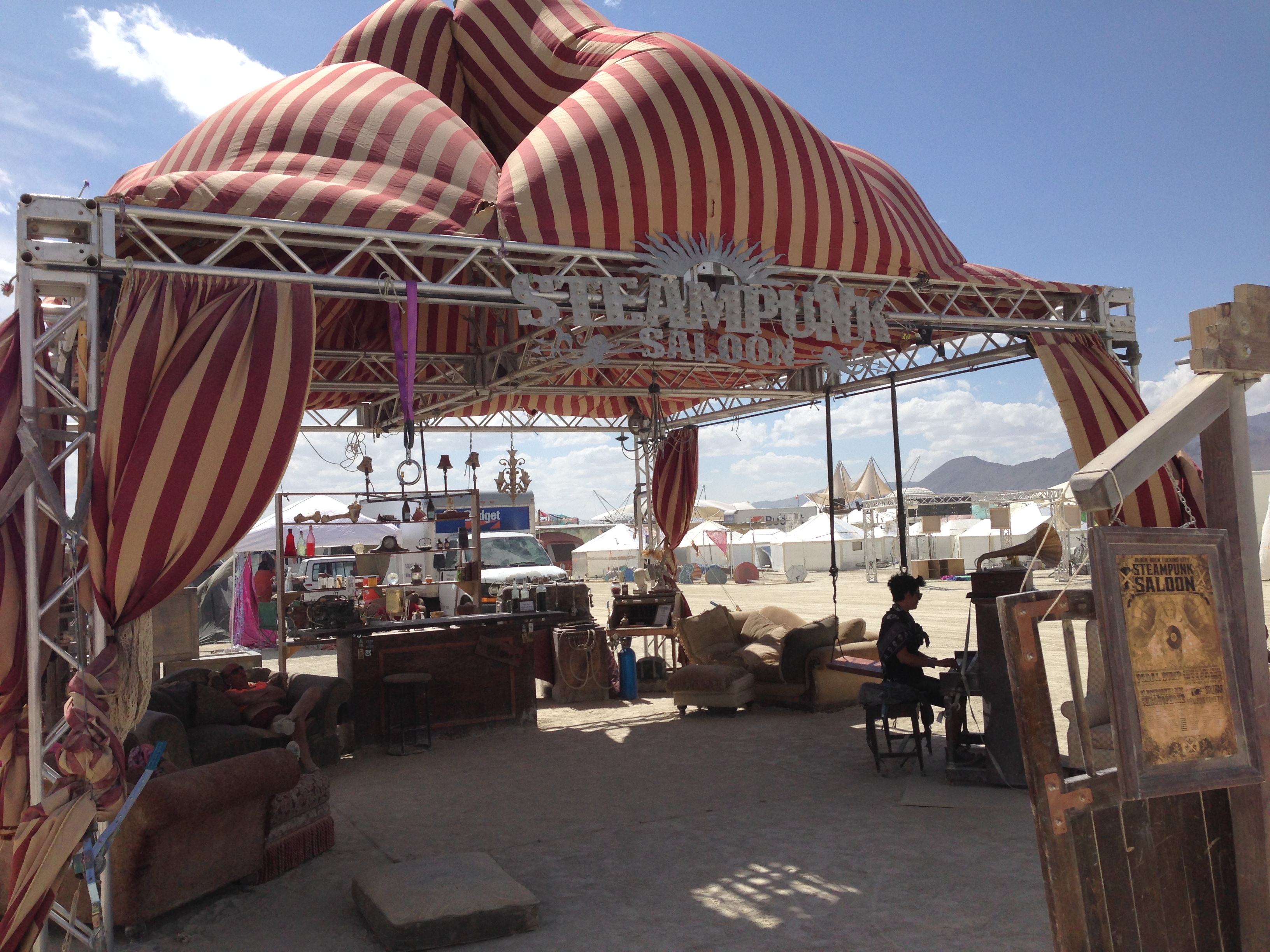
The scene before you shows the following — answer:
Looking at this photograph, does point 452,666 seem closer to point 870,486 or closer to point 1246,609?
point 1246,609

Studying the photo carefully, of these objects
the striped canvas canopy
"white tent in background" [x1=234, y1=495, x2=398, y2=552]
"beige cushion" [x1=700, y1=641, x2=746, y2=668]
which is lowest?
"beige cushion" [x1=700, y1=641, x2=746, y2=668]

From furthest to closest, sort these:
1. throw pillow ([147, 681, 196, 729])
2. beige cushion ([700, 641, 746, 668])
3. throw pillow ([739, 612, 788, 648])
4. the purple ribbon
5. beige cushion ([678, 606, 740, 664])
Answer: beige cushion ([678, 606, 740, 664]) < throw pillow ([739, 612, 788, 648]) < beige cushion ([700, 641, 746, 668]) < throw pillow ([147, 681, 196, 729]) < the purple ribbon

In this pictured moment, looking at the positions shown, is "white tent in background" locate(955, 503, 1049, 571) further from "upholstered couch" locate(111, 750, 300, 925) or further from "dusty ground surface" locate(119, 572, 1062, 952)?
"upholstered couch" locate(111, 750, 300, 925)

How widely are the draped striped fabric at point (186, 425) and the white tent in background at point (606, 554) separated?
31.1 meters

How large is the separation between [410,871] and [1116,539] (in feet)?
11.8

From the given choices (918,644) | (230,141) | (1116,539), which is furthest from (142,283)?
(918,644)

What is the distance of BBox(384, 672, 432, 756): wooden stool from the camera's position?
8289mm

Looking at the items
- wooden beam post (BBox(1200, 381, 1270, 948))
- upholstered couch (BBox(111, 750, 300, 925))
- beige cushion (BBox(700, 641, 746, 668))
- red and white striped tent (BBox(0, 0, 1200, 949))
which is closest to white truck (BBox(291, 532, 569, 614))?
beige cushion (BBox(700, 641, 746, 668))

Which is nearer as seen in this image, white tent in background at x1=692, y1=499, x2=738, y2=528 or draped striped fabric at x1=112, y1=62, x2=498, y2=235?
draped striped fabric at x1=112, y1=62, x2=498, y2=235

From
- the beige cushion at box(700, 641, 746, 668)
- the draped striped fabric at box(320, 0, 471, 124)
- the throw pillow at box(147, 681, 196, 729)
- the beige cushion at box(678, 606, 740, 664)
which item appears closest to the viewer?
the throw pillow at box(147, 681, 196, 729)

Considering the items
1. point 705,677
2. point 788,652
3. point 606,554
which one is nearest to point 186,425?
point 705,677

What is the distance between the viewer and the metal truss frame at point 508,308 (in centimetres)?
522

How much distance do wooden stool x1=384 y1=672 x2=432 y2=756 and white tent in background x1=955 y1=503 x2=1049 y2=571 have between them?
23921mm

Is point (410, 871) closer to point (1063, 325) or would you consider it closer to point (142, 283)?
point (142, 283)
